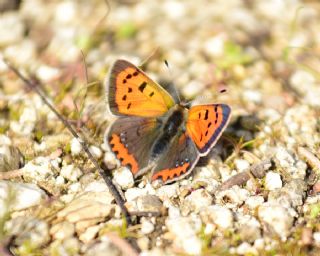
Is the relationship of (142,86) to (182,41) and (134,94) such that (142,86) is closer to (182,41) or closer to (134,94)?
(134,94)

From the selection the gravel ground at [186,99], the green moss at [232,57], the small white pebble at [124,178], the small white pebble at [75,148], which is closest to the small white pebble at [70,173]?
the gravel ground at [186,99]

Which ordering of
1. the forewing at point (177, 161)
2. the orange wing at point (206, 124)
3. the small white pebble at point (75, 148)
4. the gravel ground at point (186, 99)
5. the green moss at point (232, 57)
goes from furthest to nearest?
the green moss at point (232, 57), the small white pebble at point (75, 148), the forewing at point (177, 161), the orange wing at point (206, 124), the gravel ground at point (186, 99)

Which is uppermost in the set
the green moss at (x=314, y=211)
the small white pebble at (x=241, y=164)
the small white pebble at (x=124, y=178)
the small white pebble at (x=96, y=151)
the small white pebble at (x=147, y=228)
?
the small white pebble at (x=96, y=151)

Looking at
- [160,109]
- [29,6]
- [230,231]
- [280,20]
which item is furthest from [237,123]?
[29,6]

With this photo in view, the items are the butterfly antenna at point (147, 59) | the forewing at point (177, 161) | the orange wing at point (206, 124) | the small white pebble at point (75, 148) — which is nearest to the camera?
the orange wing at point (206, 124)

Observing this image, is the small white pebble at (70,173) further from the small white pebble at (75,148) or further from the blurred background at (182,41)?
the blurred background at (182,41)

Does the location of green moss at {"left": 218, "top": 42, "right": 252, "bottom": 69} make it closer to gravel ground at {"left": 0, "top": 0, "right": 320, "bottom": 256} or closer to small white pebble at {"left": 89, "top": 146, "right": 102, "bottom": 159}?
gravel ground at {"left": 0, "top": 0, "right": 320, "bottom": 256}
